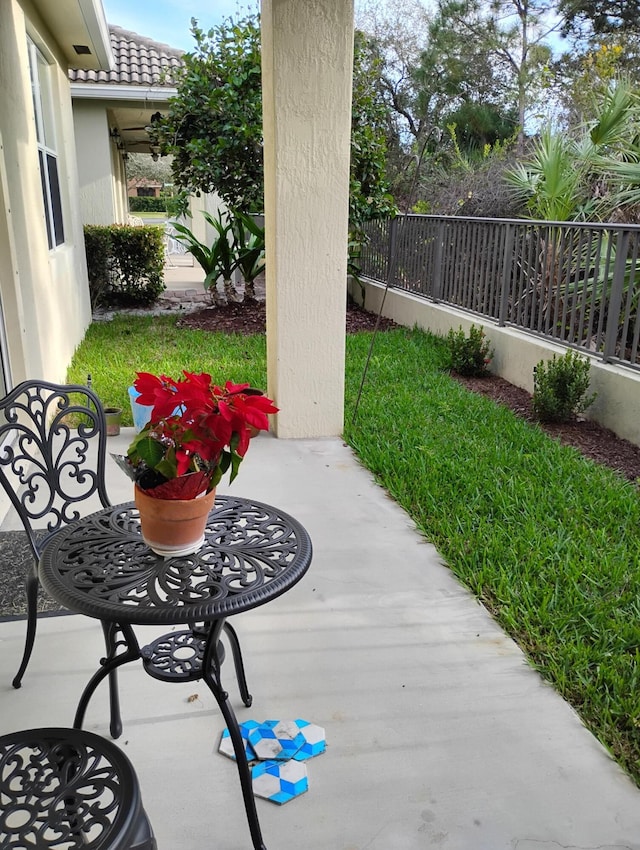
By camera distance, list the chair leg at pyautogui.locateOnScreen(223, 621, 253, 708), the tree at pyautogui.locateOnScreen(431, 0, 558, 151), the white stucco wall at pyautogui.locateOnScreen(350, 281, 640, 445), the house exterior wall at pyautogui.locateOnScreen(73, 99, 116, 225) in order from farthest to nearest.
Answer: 1. the tree at pyautogui.locateOnScreen(431, 0, 558, 151)
2. the house exterior wall at pyautogui.locateOnScreen(73, 99, 116, 225)
3. the white stucco wall at pyautogui.locateOnScreen(350, 281, 640, 445)
4. the chair leg at pyautogui.locateOnScreen(223, 621, 253, 708)

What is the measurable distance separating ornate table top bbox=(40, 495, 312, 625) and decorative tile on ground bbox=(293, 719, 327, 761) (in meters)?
0.57

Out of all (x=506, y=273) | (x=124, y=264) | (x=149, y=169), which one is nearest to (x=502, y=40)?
(x=124, y=264)

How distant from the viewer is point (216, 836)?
180 centimetres

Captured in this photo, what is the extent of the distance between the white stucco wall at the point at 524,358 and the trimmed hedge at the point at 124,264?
10.6 ft

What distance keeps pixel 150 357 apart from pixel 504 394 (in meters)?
3.47

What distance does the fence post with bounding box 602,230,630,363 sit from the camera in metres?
4.82

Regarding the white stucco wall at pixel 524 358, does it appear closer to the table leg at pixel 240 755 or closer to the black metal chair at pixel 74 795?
the table leg at pixel 240 755

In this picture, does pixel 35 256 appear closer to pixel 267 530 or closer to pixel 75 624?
pixel 75 624

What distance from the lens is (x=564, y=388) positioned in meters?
5.00

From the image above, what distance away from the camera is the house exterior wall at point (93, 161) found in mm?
11125

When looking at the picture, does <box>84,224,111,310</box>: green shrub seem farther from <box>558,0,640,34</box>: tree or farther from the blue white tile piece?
<box>558,0,640,34</box>: tree

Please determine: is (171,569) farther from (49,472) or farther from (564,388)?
(564,388)

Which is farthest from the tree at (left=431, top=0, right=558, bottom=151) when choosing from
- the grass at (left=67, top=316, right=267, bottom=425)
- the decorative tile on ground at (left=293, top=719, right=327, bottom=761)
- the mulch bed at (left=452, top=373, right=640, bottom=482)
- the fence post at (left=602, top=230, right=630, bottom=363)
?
the decorative tile on ground at (left=293, top=719, right=327, bottom=761)

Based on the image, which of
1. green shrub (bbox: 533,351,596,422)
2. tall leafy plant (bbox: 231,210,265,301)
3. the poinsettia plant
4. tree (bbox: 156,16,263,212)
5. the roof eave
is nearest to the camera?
the poinsettia plant
